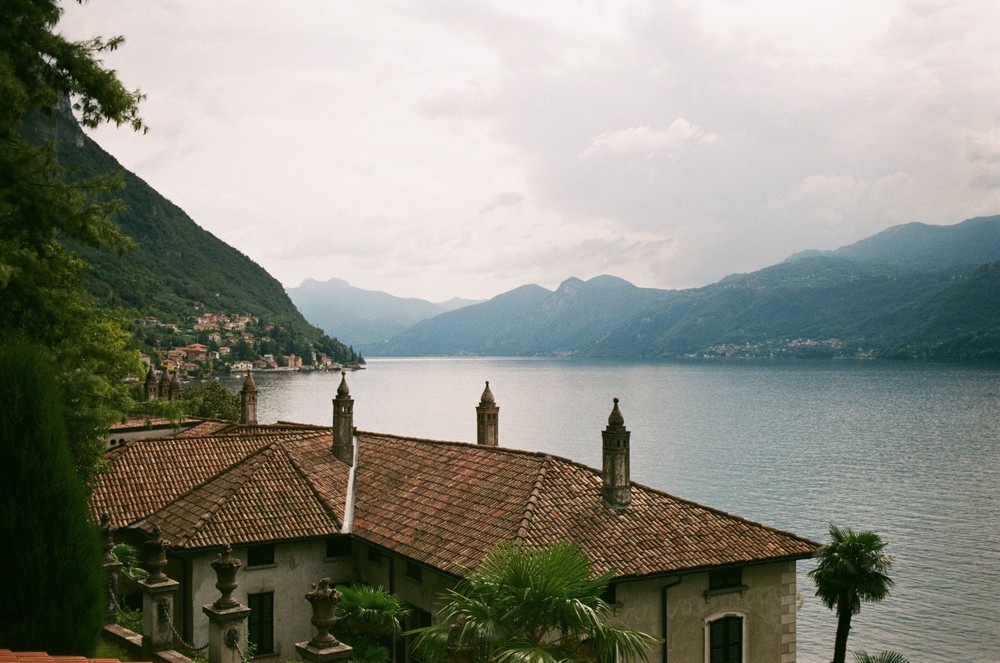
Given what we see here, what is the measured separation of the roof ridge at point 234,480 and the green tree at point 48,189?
9030mm

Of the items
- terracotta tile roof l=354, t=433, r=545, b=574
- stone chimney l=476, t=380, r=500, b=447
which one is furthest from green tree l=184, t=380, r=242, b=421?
terracotta tile roof l=354, t=433, r=545, b=574

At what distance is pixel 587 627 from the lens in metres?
11.9

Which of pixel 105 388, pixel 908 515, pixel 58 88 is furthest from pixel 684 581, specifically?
pixel 908 515

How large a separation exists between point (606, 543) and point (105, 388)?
1328 centimetres

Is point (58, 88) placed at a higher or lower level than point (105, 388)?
higher

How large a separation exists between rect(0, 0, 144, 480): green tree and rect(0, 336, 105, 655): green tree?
4.23 meters

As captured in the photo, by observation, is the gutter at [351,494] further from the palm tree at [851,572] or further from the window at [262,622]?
the palm tree at [851,572]

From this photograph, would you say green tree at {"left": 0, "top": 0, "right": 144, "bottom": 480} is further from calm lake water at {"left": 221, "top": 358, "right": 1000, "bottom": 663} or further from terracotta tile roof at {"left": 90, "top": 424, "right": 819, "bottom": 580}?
calm lake water at {"left": 221, "top": 358, "right": 1000, "bottom": 663}

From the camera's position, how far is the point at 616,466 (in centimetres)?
2473

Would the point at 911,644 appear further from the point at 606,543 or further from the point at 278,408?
the point at 278,408

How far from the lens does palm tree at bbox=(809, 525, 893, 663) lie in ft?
98.9

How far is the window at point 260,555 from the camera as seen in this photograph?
2491 cm

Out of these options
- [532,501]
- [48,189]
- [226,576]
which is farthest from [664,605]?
[48,189]

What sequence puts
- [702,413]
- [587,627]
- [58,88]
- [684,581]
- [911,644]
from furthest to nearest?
[702,413] < [911,644] < [684,581] < [58,88] < [587,627]
